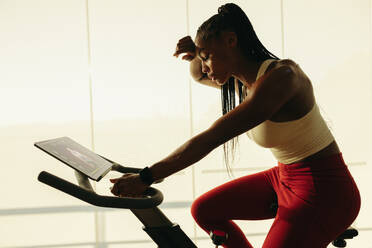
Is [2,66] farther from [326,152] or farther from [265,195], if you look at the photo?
[326,152]

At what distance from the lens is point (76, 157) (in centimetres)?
126

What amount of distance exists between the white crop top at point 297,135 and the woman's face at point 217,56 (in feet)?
0.45

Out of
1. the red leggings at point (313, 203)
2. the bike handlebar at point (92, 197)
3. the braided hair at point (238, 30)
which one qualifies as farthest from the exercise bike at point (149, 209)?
the braided hair at point (238, 30)

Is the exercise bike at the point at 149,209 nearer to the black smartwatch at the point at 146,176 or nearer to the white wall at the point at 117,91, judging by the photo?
the black smartwatch at the point at 146,176

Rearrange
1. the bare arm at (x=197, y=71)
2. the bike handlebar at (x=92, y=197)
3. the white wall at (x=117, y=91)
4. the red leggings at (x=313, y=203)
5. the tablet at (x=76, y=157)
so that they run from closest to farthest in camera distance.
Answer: the bike handlebar at (x=92, y=197), the tablet at (x=76, y=157), the red leggings at (x=313, y=203), the bare arm at (x=197, y=71), the white wall at (x=117, y=91)

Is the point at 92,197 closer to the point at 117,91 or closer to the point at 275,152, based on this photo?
the point at 275,152

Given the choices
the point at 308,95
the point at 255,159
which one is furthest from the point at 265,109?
the point at 255,159

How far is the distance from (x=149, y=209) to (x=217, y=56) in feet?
1.93

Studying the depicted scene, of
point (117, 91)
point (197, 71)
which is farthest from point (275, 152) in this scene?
point (117, 91)

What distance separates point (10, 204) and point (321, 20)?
289 cm

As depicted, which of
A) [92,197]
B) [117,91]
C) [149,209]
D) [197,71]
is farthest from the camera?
[117,91]

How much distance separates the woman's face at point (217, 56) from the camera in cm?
144

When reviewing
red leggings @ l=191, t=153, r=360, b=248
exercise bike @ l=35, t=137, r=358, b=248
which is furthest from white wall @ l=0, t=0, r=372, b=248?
red leggings @ l=191, t=153, r=360, b=248

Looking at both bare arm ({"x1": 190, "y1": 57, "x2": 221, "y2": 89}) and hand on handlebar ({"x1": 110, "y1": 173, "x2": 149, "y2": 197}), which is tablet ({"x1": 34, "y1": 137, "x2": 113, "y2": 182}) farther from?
bare arm ({"x1": 190, "y1": 57, "x2": 221, "y2": 89})
